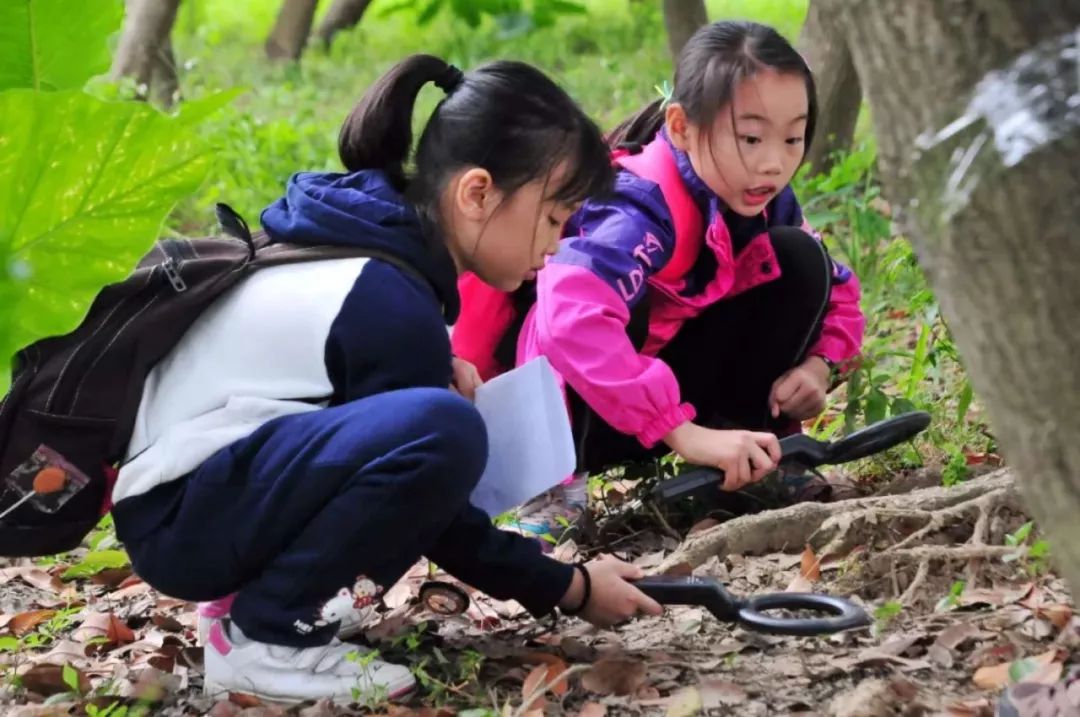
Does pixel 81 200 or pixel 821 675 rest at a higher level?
pixel 81 200

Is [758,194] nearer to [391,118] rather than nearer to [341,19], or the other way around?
[391,118]

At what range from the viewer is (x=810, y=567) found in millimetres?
2367

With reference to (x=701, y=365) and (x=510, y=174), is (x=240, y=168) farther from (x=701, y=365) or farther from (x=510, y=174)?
(x=510, y=174)

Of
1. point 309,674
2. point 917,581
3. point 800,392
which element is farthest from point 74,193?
point 800,392

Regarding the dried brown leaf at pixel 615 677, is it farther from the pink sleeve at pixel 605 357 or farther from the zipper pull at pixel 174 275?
the zipper pull at pixel 174 275

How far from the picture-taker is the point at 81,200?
1684 millimetres

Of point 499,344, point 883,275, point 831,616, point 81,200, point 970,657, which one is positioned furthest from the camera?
point 883,275

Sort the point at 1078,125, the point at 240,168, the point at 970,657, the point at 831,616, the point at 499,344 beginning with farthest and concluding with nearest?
the point at 240,168 → the point at 499,344 → the point at 831,616 → the point at 970,657 → the point at 1078,125

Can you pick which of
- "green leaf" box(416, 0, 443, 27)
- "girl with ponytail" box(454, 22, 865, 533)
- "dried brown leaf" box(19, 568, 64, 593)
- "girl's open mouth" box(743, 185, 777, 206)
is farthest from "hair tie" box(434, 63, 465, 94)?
"green leaf" box(416, 0, 443, 27)

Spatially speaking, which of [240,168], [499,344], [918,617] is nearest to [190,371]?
[499,344]

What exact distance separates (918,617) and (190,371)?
1.09m

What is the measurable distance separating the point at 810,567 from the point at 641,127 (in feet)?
3.20

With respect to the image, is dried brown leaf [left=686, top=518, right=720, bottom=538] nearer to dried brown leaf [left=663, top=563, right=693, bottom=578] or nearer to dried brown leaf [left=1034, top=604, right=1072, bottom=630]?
dried brown leaf [left=663, top=563, right=693, bottom=578]

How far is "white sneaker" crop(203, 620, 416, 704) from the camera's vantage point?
2008 millimetres
